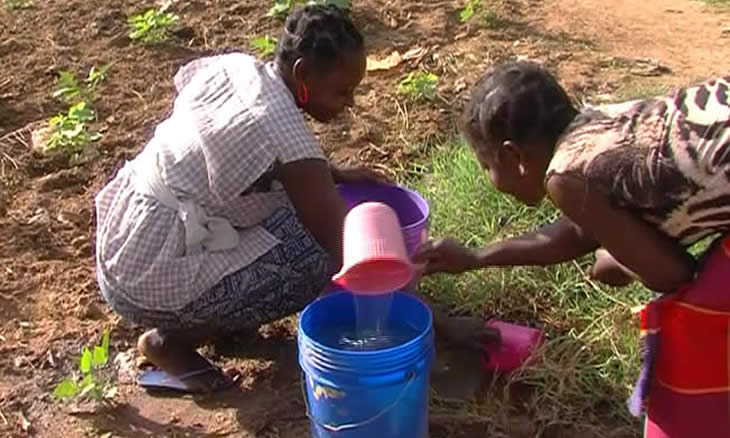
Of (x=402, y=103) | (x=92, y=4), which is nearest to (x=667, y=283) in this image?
(x=402, y=103)

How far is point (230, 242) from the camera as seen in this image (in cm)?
311

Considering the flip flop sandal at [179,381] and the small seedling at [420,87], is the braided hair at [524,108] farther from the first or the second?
the small seedling at [420,87]

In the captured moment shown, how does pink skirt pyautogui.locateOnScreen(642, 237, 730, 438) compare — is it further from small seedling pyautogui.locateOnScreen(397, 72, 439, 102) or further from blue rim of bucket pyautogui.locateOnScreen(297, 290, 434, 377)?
small seedling pyautogui.locateOnScreen(397, 72, 439, 102)

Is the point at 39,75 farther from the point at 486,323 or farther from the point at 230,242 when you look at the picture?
the point at 486,323

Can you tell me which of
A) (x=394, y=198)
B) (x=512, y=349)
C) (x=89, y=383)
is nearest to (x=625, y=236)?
(x=512, y=349)

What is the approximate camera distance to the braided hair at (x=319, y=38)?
2965 millimetres

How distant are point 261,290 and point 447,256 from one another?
0.64 meters

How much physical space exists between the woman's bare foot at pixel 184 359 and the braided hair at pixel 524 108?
3.72ft

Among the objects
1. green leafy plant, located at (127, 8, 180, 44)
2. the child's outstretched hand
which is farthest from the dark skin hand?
green leafy plant, located at (127, 8, 180, 44)

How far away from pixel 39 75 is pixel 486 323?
8.52ft

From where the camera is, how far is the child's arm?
2635 mm

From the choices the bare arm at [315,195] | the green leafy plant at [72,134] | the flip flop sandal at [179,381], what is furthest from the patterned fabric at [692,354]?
the green leafy plant at [72,134]

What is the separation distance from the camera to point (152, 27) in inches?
203

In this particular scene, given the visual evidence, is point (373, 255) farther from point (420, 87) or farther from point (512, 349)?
point (420, 87)
